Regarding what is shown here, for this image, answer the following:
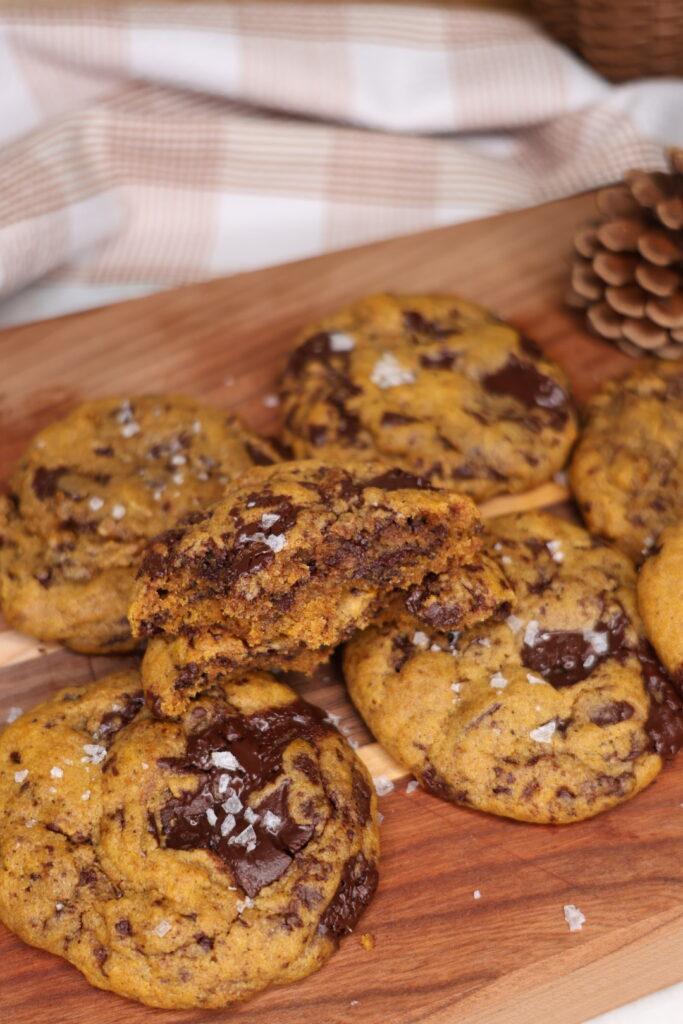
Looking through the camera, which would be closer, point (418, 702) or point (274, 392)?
point (418, 702)

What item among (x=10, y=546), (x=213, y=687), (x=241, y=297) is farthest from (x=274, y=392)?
(x=213, y=687)

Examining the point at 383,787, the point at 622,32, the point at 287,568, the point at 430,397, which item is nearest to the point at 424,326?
the point at 430,397

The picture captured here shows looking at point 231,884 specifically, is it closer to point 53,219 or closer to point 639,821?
point 639,821

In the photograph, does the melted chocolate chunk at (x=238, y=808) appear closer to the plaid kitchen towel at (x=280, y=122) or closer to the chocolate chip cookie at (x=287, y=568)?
the chocolate chip cookie at (x=287, y=568)

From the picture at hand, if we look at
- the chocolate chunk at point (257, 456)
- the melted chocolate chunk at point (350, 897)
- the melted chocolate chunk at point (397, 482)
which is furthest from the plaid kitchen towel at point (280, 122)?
the melted chocolate chunk at point (350, 897)

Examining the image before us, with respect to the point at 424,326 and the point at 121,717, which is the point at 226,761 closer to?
the point at 121,717

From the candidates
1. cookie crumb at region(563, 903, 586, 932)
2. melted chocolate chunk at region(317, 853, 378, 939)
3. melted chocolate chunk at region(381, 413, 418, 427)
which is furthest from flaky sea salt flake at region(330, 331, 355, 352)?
cookie crumb at region(563, 903, 586, 932)

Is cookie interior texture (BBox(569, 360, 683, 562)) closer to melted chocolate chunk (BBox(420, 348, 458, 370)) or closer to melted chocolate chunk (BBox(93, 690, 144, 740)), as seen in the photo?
melted chocolate chunk (BBox(420, 348, 458, 370))
